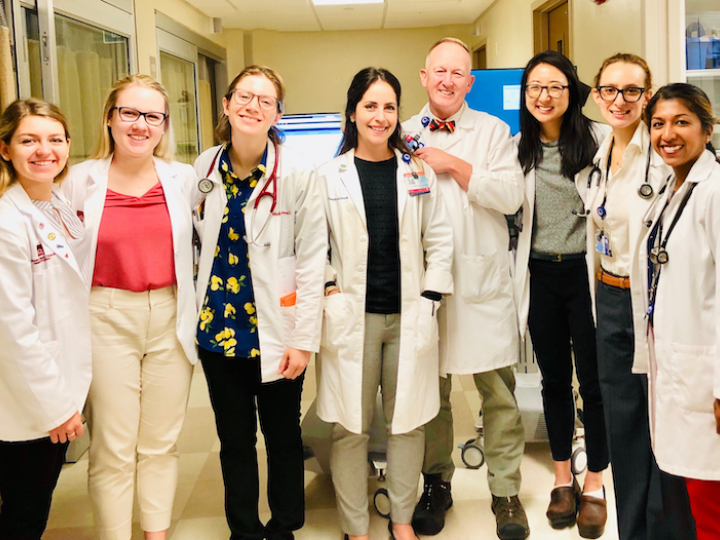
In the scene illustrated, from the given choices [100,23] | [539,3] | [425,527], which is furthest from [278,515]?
[539,3]

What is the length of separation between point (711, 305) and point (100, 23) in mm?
3731

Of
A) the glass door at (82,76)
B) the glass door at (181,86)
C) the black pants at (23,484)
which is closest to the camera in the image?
the black pants at (23,484)

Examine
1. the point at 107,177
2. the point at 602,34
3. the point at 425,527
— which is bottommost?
the point at 425,527

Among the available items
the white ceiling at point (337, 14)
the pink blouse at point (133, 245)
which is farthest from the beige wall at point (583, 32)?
the pink blouse at point (133, 245)

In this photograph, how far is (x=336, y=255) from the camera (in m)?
2.00

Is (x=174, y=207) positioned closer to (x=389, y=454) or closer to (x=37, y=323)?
(x=37, y=323)

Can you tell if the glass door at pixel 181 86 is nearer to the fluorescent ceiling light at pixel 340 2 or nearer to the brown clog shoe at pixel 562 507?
the fluorescent ceiling light at pixel 340 2

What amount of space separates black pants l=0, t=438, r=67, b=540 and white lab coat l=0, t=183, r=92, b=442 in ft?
0.24

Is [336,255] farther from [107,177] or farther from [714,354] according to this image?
[714,354]

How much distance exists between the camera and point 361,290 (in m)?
1.96

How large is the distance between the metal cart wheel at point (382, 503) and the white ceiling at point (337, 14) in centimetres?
517

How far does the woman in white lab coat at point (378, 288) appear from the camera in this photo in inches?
77.2

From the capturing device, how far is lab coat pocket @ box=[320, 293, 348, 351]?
1.95 metres

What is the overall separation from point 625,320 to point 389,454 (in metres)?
0.82
